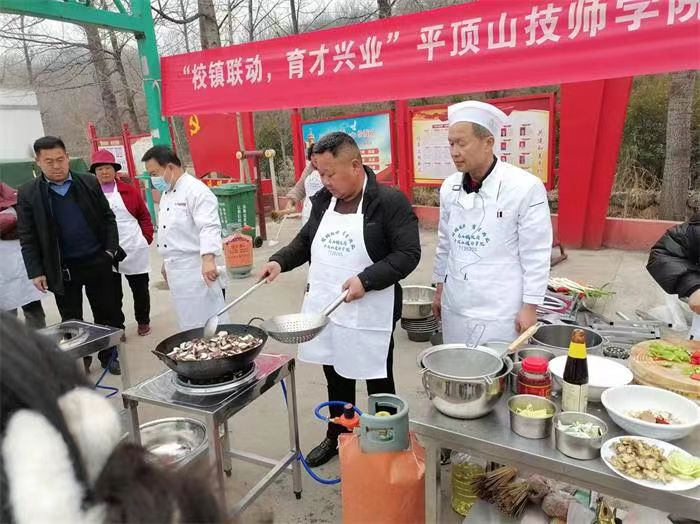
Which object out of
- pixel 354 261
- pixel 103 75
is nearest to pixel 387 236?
pixel 354 261

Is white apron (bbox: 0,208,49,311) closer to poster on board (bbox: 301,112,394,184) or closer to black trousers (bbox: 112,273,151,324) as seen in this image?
black trousers (bbox: 112,273,151,324)

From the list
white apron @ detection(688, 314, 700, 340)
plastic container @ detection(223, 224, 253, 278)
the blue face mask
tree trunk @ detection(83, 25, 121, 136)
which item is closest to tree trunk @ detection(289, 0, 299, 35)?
tree trunk @ detection(83, 25, 121, 136)

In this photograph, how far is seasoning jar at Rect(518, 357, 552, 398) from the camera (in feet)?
5.50

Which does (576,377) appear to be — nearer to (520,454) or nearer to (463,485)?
(520,454)

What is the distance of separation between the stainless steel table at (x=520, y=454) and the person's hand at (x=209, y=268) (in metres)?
2.05

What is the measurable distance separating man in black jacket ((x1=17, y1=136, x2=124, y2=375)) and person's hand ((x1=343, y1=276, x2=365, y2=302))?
2.48m

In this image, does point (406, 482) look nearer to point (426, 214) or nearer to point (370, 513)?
point (370, 513)

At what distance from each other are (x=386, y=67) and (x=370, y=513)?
351 centimetres

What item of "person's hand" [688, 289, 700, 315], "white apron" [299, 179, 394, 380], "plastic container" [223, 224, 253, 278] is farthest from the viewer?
"plastic container" [223, 224, 253, 278]

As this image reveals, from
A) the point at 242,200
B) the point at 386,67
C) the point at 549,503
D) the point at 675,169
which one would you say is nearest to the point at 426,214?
the point at 242,200

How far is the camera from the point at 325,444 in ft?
9.24

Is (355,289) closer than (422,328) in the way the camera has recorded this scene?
Yes

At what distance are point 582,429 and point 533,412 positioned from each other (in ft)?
0.51

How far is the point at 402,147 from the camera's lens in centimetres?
749
